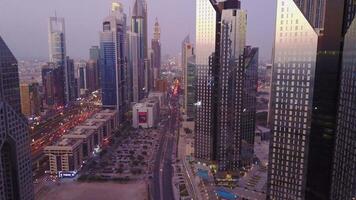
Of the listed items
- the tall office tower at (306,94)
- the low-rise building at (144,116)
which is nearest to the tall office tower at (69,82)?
the low-rise building at (144,116)

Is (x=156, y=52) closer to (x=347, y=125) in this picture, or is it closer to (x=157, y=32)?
(x=157, y=32)

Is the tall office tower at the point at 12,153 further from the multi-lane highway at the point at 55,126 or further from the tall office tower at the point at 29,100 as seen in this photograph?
the tall office tower at the point at 29,100

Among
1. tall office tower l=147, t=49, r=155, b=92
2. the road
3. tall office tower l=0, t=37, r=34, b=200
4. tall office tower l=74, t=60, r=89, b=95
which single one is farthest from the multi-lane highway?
tall office tower l=147, t=49, r=155, b=92

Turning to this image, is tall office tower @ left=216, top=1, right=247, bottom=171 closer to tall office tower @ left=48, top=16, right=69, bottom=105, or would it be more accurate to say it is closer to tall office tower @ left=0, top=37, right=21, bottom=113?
tall office tower @ left=0, top=37, right=21, bottom=113

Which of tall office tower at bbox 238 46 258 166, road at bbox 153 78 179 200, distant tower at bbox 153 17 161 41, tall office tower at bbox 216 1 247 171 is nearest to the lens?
road at bbox 153 78 179 200

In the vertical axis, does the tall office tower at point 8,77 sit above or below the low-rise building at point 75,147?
above

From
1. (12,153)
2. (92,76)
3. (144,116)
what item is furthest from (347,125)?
(92,76)
